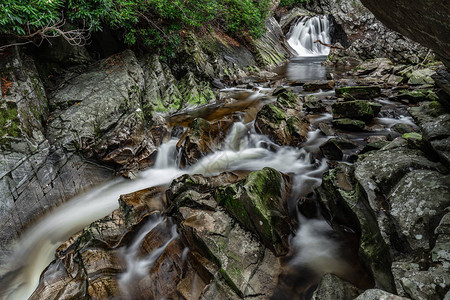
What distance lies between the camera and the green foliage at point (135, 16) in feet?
15.5

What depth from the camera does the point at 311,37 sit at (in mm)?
26328

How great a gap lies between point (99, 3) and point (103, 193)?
17.4ft

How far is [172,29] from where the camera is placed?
31.1ft

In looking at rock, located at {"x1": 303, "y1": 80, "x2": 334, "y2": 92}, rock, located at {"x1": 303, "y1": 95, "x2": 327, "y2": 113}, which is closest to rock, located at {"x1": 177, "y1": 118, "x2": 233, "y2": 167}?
rock, located at {"x1": 303, "y1": 95, "x2": 327, "y2": 113}

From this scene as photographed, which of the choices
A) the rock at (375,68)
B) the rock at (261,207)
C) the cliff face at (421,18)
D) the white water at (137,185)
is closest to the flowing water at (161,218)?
the white water at (137,185)

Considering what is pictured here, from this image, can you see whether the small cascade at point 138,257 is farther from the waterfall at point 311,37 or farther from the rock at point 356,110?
the waterfall at point 311,37

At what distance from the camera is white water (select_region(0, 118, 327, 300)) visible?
4.01 m

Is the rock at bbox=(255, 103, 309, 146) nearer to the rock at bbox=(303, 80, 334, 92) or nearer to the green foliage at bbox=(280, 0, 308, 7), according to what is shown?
the rock at bbox=(303, 80, 334, 92)

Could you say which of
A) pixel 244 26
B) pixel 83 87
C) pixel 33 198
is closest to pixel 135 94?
pixel 83 87

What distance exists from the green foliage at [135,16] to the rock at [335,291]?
7.08 meters

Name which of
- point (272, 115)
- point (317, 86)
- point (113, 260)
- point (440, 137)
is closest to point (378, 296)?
point (440, 137)

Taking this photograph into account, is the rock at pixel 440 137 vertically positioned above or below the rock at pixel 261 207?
above

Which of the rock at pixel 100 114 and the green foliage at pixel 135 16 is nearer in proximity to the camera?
the green foliage at pixel 135 16

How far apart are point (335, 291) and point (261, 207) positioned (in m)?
1.36
